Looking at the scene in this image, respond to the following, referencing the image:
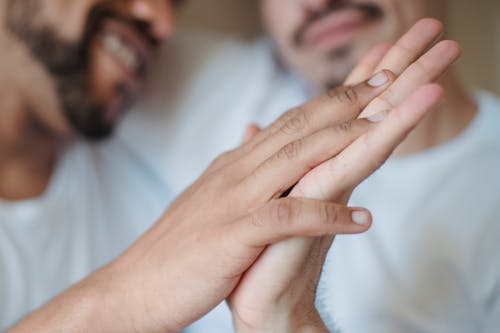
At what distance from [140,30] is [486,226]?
574 mm

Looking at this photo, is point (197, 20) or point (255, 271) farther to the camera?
point (197, 20)

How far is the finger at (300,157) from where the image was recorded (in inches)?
17.4

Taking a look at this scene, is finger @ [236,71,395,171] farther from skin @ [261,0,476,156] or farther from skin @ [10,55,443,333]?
skin @ [261,0,476,156]

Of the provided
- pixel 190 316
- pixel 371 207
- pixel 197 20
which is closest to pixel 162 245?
pixel 190 316

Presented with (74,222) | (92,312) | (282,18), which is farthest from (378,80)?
(74,222)

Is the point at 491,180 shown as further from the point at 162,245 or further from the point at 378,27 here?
the point at 162,245

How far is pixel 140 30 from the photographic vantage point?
923 mm

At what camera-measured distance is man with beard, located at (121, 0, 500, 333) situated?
757 millimetres

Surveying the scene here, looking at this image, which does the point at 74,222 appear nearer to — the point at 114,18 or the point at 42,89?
the point at 42,89

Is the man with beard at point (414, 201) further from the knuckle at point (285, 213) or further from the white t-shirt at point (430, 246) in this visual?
the knuckle at point (285, 213)

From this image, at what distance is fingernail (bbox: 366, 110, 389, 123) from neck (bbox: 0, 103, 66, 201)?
0.64m

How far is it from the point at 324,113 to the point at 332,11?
0.41 meters

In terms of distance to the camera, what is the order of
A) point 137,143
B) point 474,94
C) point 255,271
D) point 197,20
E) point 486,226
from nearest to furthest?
1. point 255,271
2. point 486,226
3. point 474,94
4. point 137,143
5. point 197,20

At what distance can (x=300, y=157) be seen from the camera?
1.48ft
